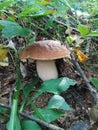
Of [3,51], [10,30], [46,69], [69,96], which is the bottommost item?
[69,96]

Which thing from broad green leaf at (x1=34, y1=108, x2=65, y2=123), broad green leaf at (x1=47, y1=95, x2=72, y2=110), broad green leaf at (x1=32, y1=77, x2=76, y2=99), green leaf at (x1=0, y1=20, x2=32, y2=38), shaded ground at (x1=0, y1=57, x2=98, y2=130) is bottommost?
shaded ground at (x1=0, y1=57, x2=98, y2=130)

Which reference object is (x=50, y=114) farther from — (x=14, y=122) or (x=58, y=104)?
(x=14, y=122)

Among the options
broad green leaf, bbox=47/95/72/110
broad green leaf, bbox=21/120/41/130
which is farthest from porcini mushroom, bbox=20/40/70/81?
broad green leaf, bbox=21/120/41/130

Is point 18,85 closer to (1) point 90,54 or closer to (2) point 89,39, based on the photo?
(1) point 90,54

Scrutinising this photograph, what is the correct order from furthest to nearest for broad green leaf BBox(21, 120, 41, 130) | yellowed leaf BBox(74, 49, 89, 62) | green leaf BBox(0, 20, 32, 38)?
1. yellowed leaf BBox(74, 49, 89, 62)
2. green leaf BBox(0, 20, 32, 38)
3. broad green leaf BBox(21, 120, 41, 130)

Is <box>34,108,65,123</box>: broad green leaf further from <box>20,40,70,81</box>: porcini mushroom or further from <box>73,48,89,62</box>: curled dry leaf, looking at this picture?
<box>73,48,89,62</box>: curled dry leaf

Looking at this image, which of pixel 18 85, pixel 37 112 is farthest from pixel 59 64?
pixel 37 112

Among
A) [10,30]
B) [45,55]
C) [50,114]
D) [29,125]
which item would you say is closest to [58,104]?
[50,114]
